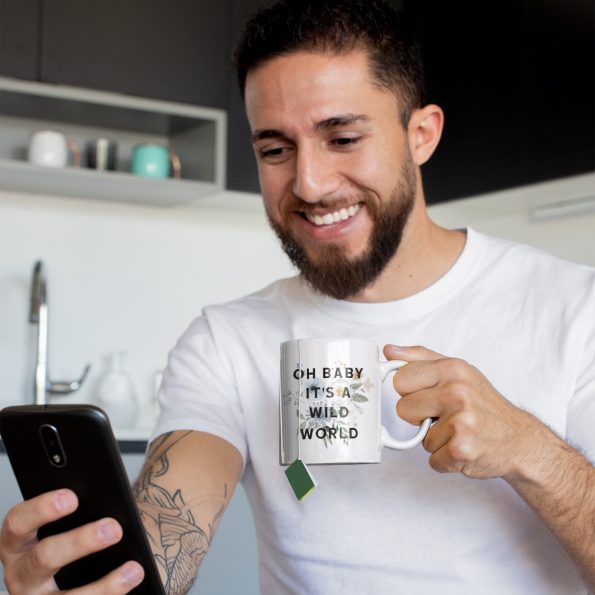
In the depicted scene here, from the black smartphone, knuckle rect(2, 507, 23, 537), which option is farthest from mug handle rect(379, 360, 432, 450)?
knuckle rect(2, 507, 23, 537)

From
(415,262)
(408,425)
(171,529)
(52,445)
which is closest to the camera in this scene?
(52,445)

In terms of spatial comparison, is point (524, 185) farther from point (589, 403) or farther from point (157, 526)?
point (157, 526)

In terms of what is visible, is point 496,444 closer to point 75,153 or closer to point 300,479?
point 300,479

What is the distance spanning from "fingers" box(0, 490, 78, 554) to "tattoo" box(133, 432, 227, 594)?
202mm

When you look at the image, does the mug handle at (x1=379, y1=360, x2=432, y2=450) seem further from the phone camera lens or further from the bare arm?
the phone camera lens

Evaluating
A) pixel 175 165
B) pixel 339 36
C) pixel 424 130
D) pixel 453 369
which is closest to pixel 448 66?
pixel 175 165

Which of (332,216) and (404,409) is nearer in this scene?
(404,409)

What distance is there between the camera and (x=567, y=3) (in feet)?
9.96

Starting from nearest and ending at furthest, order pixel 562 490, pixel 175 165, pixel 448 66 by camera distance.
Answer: pixel 562 490, pixel 175 165, pixel 448 66

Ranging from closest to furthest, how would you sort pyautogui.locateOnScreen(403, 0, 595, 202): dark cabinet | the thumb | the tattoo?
the thumb < the tattoo < pyautogui.locateOnScreen(403, 0, 595, 202): dark cabinet

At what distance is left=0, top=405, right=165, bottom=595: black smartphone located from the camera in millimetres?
885

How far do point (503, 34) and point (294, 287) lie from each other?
2.06m

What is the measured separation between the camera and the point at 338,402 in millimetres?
958

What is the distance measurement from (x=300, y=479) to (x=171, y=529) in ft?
0.86
